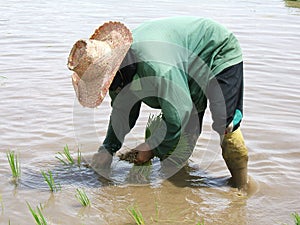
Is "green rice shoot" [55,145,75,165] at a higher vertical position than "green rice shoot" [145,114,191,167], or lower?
lower

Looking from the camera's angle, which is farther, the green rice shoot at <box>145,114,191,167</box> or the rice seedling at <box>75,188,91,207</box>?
the green rice shoot at <box>145,114,191,167</box>

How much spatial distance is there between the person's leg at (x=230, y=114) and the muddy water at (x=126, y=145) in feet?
0.64

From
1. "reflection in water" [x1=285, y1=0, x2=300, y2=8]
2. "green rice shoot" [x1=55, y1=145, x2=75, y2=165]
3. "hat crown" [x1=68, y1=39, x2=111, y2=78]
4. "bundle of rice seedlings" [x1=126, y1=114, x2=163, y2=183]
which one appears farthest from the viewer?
"reflection in water" [x1=285, y1=0, x2=300, y2=8]

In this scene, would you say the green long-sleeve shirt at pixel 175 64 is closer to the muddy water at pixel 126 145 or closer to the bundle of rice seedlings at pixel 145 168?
the bundle of rice seedlings at pixel 145 168

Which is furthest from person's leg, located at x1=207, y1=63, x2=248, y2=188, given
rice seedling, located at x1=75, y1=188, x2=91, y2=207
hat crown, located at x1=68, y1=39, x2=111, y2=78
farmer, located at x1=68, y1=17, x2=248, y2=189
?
rice seedling, located at x1=75, y1=188, x2=91, y2=207

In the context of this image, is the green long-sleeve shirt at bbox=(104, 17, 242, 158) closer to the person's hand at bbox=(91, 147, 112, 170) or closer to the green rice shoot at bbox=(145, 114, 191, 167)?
the green rice shoot at bbox=(145, 114, 191, 167)

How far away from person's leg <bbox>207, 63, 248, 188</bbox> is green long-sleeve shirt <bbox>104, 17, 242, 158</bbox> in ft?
0.21

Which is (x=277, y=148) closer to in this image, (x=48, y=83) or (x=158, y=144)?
(x=158, y=144)

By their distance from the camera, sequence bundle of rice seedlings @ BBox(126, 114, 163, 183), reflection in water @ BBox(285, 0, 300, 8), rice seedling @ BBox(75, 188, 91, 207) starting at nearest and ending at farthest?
rice seedling @ BBox(75, 188, 91, 207), bundle of rice seedlings @ BBox(126, 114, 163, 183), reflection in water @ BBox(285, 0, 300, 8)

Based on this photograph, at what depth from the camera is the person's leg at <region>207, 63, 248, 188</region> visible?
335 centimetres

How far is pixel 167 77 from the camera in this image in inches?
115

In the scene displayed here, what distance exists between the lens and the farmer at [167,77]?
2.98 metres

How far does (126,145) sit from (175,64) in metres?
1.56

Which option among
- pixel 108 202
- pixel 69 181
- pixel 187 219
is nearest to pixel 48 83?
pixel 69 181
